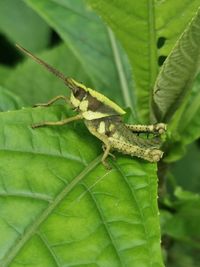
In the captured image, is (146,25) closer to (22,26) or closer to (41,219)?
(41,219)

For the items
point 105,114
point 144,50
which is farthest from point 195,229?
point 144,50

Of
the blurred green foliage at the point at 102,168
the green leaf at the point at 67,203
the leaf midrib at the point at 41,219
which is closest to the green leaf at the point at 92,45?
the blurred green foliage at the point at 102,168

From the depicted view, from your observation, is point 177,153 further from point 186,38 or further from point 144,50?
point 186,38

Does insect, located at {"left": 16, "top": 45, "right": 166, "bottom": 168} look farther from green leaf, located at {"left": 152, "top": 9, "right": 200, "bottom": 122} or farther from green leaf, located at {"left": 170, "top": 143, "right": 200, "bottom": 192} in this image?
green leaf, located at {"left": 170, "top": 143, "right": 200, "bottom": 192}

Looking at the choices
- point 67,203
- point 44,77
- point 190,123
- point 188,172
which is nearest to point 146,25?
point 190,123

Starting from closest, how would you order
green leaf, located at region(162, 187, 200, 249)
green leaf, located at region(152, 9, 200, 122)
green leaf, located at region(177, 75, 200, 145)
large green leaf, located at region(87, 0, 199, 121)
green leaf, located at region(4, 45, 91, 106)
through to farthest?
green leaf, located at region(152, 9, 200, 122), large green leaf, located at region(87, 0, 199, 121), green leaf, located at region(177, 75, 200, 145), green leaf, located at region(162, 187, 200, 249), green leaf, located at region(4, 45, 91, 106)

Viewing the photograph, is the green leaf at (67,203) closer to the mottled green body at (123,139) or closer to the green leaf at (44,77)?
the mottled green body at (123,139)

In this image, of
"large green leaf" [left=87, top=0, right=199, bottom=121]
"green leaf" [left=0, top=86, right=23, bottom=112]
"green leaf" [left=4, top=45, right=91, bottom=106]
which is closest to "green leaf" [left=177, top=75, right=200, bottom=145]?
"large green leaf" [left=87, top=0, right=199, bottom=121]
